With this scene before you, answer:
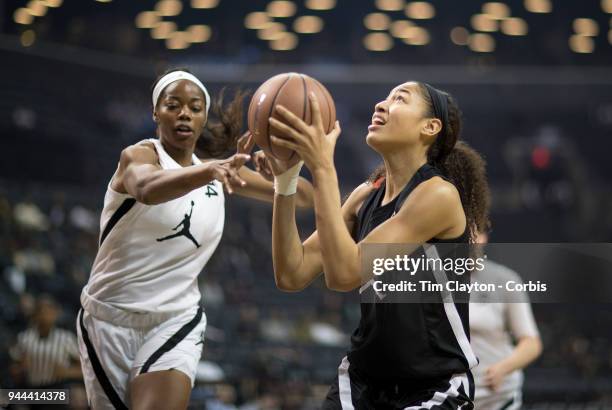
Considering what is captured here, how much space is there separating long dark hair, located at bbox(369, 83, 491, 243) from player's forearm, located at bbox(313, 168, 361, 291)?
780 mm

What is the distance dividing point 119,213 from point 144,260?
272 mm

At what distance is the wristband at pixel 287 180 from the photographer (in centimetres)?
347

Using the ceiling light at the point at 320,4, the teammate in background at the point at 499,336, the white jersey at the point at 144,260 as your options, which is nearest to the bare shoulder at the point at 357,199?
the white jersey at the point at 144,260

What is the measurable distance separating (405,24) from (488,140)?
548cm

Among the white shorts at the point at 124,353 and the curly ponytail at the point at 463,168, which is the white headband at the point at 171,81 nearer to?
the white shorts at the point at 124,353

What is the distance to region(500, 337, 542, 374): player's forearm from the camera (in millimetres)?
5340

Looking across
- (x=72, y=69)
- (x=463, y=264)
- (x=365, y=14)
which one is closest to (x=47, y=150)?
(x=72, y=69)

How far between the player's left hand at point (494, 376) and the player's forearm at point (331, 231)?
247 cm

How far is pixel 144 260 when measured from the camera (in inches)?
169

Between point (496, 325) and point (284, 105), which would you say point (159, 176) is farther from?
point (496, 325)

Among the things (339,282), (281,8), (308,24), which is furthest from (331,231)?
(308,24)

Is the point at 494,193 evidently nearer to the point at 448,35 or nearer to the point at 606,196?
the point at 606,196

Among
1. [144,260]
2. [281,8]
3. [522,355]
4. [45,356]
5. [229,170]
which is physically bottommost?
[45,356]

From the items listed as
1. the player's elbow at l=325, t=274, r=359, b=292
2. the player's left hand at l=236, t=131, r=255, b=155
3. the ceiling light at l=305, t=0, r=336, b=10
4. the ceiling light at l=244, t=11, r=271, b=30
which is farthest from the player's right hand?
the ceiling light at l=244, t=11, r=271, b=30
